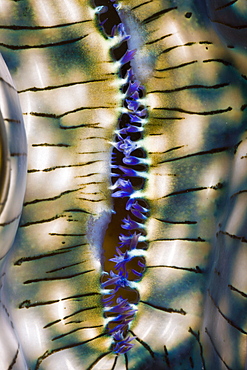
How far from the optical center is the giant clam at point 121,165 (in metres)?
1.33

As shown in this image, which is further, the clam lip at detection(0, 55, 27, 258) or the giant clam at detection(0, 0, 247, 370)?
the giant clam at detection(0, 0, 247, 370)

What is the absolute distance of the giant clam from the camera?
4.37 ft

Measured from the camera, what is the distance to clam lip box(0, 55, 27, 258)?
97 cm

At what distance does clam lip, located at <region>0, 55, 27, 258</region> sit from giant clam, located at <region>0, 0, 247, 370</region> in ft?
0.71

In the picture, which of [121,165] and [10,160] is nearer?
[10,160]

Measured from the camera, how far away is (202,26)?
4.49ft

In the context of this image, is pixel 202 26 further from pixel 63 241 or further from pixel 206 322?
pixel 206 322

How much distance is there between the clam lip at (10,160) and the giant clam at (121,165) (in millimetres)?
215

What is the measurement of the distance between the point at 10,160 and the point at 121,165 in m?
0.44

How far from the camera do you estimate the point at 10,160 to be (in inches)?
39.3

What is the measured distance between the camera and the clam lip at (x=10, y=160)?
0.97 meters

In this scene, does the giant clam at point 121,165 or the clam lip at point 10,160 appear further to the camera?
the giant clam at point 121,165

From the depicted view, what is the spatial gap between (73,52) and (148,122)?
0.26 metres

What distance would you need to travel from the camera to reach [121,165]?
4.55 feet
